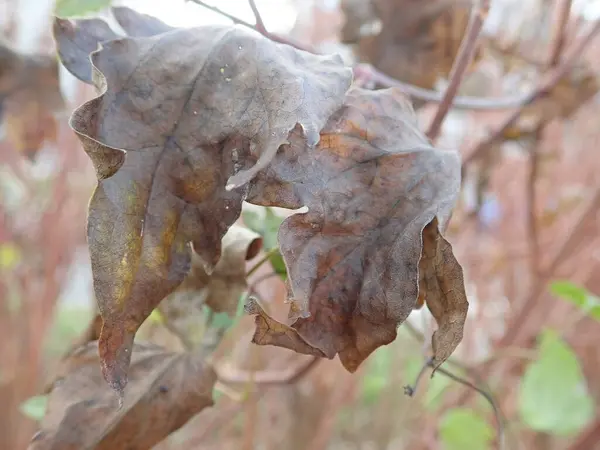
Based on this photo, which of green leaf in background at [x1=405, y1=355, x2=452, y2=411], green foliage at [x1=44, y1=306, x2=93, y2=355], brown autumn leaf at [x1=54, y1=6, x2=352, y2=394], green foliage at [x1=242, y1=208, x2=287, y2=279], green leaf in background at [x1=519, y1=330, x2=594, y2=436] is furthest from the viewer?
green foliage at [x1=44, y1=306, x2=93, y2=355]

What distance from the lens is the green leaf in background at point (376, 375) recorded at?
3.79ft

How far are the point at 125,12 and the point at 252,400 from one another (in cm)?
55

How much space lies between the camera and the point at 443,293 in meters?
0.27

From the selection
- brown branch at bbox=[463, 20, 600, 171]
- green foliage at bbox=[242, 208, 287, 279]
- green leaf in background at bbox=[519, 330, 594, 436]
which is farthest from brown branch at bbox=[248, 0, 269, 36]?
green leaf in background at bbox=[519, 330, 594, 436]

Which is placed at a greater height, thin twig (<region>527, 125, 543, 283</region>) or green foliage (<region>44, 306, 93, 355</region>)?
thin twig (<region>527, 125, 543, 283</region>)

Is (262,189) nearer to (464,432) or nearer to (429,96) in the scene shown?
(429,96)

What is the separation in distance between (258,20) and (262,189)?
0.11 metres

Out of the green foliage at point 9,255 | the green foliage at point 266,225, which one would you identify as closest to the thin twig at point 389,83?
the green foliage at point 266,225

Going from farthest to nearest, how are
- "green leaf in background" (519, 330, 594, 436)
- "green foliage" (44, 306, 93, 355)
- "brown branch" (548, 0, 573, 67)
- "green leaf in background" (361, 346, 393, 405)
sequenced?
"green foliage" (44, 306, 93, 355) → "green leaf in background" (361, 346, 393, 405) → "green leaf in background" (519, 330, 594, 436) → "brown branch" (548, 0, 573, 67)

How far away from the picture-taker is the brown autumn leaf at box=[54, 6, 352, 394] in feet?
0.82

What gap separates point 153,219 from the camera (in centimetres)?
26

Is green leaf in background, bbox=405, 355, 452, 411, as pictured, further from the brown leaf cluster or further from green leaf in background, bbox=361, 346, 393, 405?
the brown leaf cluster

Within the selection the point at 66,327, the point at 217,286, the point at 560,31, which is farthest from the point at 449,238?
the point at 66,327

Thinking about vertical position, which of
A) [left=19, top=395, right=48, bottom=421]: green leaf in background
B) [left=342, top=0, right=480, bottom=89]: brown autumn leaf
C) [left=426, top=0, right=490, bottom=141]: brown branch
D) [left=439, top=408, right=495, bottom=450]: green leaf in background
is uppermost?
[left=426, top=0, right=490, bottom=141]: brown branch
